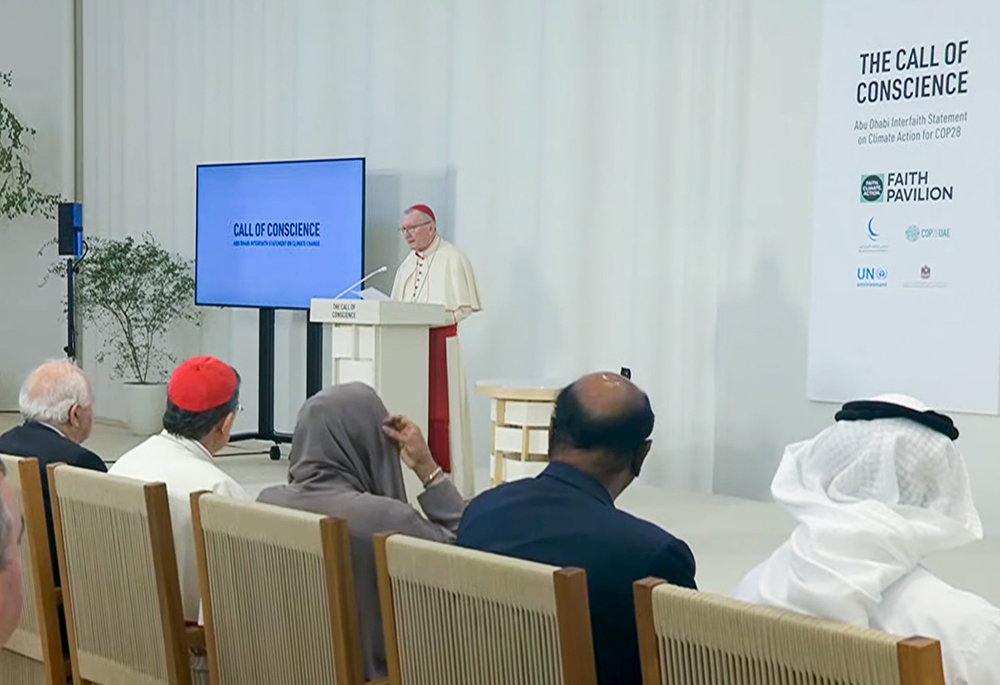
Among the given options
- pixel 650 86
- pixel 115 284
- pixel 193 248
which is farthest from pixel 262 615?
pixel 193 248

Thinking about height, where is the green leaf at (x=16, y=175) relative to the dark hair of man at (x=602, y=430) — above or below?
above

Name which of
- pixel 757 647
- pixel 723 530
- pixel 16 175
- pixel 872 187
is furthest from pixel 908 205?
pixel 16 175

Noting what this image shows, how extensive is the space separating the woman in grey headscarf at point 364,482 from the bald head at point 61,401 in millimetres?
1026

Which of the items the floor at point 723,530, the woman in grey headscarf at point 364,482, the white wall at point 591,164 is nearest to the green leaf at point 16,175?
the white wall at point 591,164

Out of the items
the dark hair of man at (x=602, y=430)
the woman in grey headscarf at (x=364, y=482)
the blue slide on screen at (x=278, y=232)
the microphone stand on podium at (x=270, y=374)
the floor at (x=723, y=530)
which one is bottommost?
the floor at (x=723, y=530)

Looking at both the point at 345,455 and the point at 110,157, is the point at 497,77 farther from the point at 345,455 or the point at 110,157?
the point at 345,455

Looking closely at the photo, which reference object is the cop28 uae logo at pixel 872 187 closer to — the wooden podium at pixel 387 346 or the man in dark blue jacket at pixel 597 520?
the wooden podium at pixel 387 346

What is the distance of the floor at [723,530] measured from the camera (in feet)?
18.7

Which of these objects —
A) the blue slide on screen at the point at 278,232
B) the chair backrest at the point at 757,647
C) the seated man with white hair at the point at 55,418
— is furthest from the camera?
the blue slide on screen at the point at 278,232

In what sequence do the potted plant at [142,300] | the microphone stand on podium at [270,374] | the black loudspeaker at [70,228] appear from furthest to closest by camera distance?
1. the black loudspeaker at [70,228]
2. the potted plant at [142,300]
3. the microphone stand on podium at [270,374]

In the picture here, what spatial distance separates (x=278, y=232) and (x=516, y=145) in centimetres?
172

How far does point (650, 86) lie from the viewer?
8.25m

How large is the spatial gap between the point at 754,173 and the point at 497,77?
2104 millimetres

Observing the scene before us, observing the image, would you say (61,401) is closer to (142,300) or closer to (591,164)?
(591,164)
